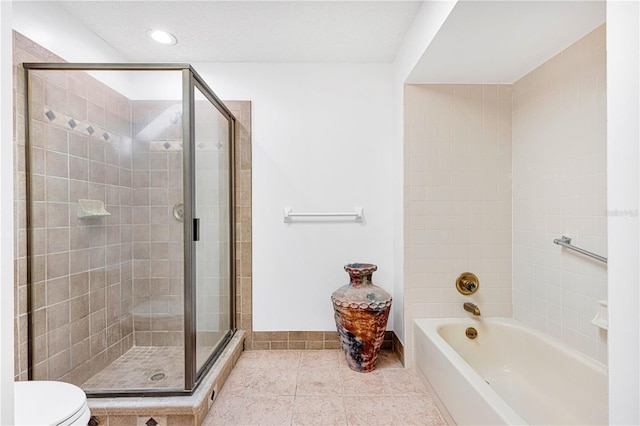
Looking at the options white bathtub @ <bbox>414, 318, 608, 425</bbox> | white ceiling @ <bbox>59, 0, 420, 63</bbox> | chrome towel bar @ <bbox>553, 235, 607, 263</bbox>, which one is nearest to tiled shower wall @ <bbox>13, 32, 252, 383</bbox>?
white ceiling @ <bbox>59, 0, 420, 63</bbox>

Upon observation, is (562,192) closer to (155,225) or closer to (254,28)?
(254,28)

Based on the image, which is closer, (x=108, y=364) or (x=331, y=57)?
(x=108, y=364)

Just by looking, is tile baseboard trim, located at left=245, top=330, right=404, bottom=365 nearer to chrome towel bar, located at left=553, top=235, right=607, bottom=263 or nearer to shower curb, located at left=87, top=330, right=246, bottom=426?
shower curb, located at left=87, top=330, right=246, bottom=426

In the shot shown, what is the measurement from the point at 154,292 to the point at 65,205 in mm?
706

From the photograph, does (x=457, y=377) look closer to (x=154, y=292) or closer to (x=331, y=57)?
(x=154, y=292)

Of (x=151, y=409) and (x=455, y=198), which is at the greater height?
(x=455, y=198)

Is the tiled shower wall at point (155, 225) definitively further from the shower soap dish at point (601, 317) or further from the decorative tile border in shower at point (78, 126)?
the shower soap dish at point (601, 317)

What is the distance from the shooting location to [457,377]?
145 cm

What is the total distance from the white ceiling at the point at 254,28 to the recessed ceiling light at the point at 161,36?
0.13 feet

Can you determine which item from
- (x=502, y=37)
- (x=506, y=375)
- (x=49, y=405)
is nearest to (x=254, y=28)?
(x=502, y=37)

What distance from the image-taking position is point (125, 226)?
2.02m

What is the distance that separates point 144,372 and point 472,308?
198 centimetres

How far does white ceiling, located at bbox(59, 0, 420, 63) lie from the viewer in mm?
1761

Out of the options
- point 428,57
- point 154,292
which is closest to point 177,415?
point 154,292
